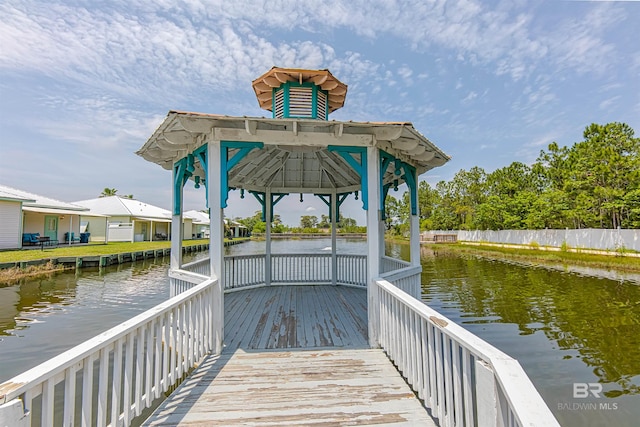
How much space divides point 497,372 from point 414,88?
9029mm

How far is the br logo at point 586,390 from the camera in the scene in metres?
4.16

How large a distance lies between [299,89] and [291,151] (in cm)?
139

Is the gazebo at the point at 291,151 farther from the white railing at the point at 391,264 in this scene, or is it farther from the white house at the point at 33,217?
the white house at the point at 33,217

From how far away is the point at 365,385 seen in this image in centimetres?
294

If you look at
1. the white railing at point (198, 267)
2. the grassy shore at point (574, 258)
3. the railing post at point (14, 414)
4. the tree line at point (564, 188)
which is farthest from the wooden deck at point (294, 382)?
the tree line at point (564, 188)

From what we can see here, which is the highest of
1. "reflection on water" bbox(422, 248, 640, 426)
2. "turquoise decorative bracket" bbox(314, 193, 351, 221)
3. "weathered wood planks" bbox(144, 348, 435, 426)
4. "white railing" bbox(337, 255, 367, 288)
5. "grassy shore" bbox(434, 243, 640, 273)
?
"turquoise decorative bracket" bbox(314, 193, 351, 221)

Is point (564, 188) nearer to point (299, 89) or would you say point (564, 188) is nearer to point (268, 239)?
point (268, 239)

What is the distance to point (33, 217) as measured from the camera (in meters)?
20.5

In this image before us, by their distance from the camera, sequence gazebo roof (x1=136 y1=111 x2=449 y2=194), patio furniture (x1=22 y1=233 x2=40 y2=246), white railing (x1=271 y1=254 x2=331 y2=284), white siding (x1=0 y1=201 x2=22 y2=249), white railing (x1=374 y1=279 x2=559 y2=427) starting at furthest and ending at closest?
patio furniture (x1=22 y1=233 x2=40 y2=246), white siding (x1=0 y1=201 x2=22 y2=249), white railing (x1=271 y1=254 x2=331 y2=284), gazebo roof (x1=136 y1=111 x2=449 y2=194), white railing (x1=374 y1=279 x2=559 y2=427)

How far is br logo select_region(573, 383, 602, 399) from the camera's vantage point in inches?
164

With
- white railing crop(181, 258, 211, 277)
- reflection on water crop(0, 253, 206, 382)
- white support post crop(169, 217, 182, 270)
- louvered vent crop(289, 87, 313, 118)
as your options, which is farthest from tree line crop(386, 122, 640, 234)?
reflection on water crop(0, 253, 206, 382)

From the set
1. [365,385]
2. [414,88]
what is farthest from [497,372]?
[414,88]

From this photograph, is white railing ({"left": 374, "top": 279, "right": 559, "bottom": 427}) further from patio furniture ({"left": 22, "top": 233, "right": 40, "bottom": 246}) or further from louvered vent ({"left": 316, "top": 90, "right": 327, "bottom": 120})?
patio furniture ({"left": 22, "top": 233, "right": 40, "bottom": 246})

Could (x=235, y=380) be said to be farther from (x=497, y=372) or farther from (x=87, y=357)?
(x=497, y=372)
